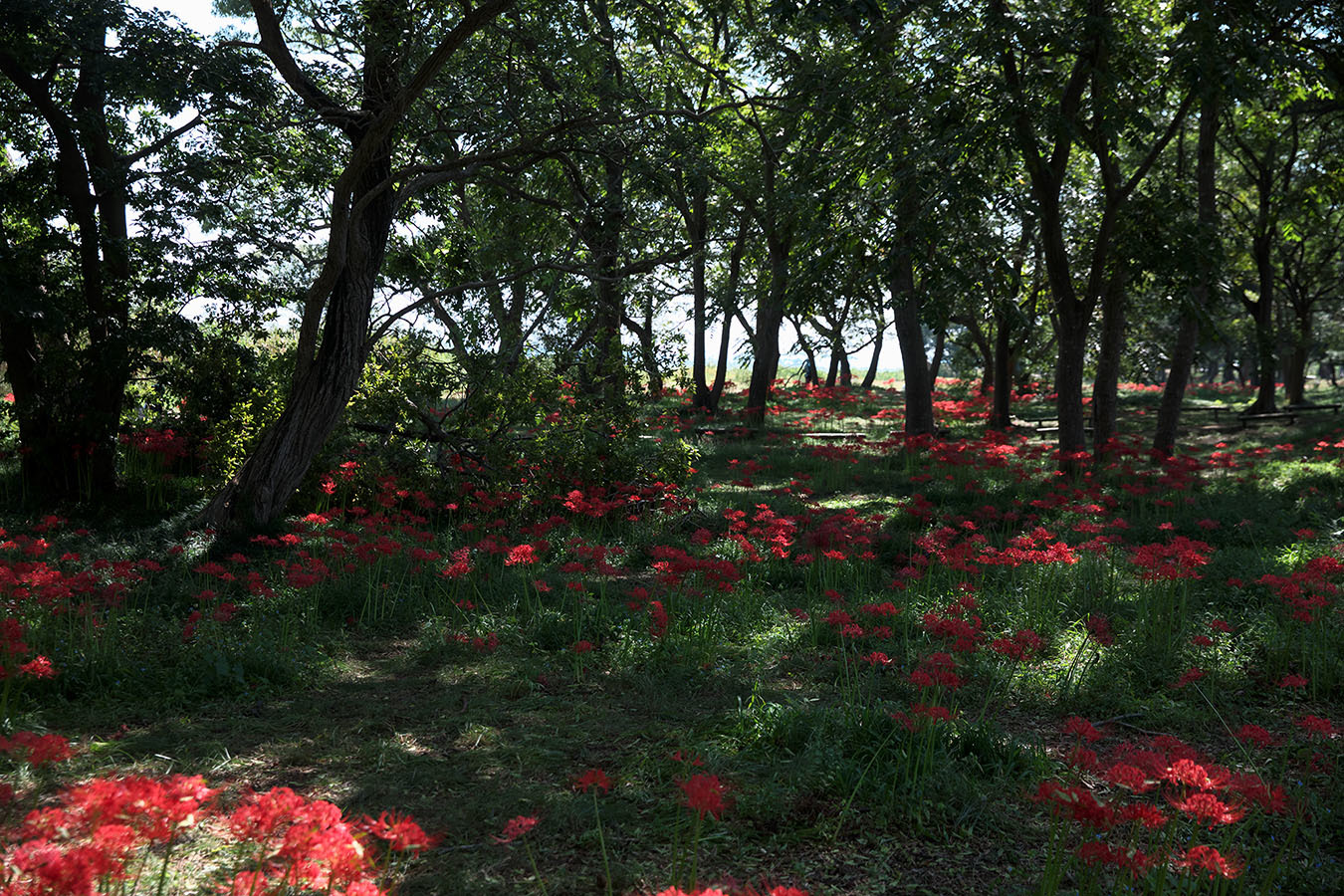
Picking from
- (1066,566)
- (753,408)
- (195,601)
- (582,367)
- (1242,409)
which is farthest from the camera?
(1242,409)

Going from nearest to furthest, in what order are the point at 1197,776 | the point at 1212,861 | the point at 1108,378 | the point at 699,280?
the point at 1212,861 → the point at 1197,776 → the point at 1108,378 → the point at 699,280

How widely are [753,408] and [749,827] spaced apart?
44.9 ft

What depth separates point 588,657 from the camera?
4992 mm

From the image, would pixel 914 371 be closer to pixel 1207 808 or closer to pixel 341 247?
pixel 341 247

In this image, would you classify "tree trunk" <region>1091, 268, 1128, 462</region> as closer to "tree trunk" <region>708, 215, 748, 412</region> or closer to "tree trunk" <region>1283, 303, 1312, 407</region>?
"tree trunk" <region>708, 215, 748, 412</region>

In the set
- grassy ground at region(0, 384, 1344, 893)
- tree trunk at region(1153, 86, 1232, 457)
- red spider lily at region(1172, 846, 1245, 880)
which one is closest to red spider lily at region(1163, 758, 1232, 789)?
grassy ground at region(0, 384, 1344, 893)

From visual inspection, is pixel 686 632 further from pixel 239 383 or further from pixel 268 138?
pixel 268 138

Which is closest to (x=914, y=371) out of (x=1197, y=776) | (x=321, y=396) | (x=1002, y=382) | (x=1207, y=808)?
(x=1002, y=382)

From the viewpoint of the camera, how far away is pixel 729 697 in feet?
14.5

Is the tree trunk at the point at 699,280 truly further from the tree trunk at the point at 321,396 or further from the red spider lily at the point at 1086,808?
the red spider lily at the point at 1086,808

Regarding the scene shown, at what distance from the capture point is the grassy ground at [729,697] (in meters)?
3.00

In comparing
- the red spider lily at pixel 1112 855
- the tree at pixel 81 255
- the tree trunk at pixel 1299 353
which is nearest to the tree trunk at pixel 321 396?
the tree at pixel 81 255

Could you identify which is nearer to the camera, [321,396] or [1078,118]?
[321,396]

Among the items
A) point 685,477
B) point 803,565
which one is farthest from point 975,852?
point 685,477
